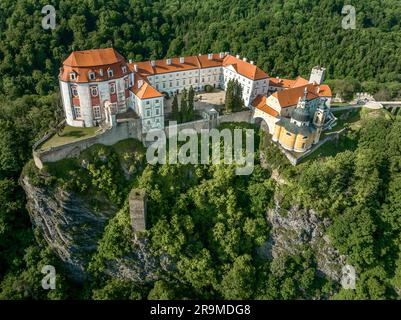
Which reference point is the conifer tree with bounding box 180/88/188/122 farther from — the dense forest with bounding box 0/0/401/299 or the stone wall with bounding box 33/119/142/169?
the dense forest with bounding box 0/0/401/299

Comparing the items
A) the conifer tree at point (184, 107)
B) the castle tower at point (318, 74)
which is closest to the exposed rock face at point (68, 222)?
the conifer tree at point (184, 107)

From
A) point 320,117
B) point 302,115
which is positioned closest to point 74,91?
point 302,115

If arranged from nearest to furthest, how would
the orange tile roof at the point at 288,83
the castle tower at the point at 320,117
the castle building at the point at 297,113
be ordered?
1. the castle building at the point at 297,113
2. the castle tower at the point at 320,117
3. the orange tile roof at the point at 288,83

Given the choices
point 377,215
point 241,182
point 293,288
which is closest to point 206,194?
point 241,182

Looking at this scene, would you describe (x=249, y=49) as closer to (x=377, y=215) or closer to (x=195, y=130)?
(x=195, y=130)

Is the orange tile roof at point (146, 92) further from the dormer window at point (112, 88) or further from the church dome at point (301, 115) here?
the church dome at point (301, 115)

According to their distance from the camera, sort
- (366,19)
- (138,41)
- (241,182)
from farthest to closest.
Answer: (366,19) → (138,41) → (241,182)
